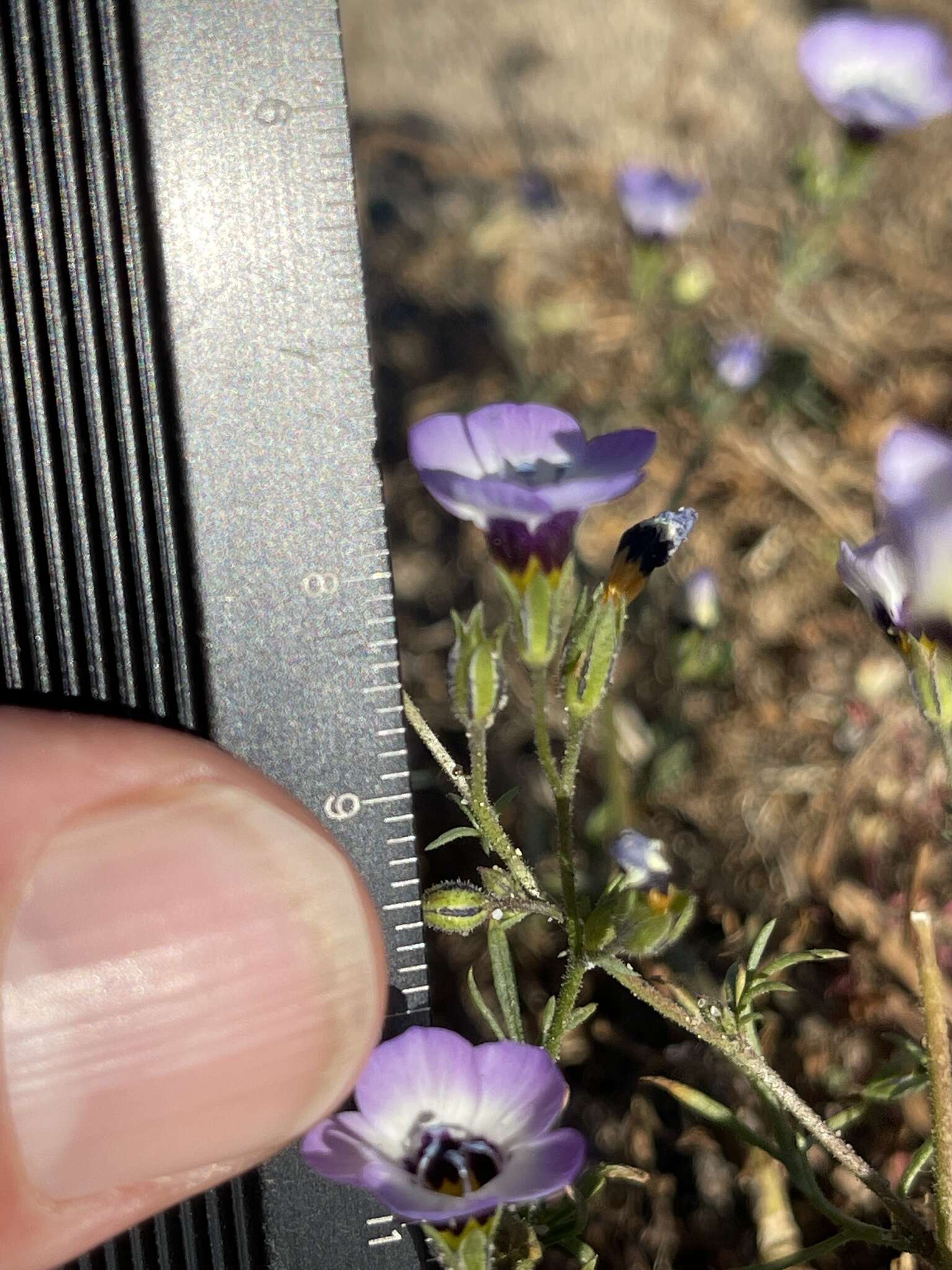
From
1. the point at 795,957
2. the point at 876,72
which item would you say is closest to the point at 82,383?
the point at 795,957

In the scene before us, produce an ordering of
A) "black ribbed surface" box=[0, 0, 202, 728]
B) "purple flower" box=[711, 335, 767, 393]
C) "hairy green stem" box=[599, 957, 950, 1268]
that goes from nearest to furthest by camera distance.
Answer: "hairy green stem" box=[599, 957, 950, 1268]
"black ribbed surface" box=[0, 0, 202, 728]
"purple flower" box=[711, 335, 767, 393]

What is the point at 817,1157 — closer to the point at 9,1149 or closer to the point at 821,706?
the point at 821,706

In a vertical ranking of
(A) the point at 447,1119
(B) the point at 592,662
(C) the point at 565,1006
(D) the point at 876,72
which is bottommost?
(A) the point at 447,1119

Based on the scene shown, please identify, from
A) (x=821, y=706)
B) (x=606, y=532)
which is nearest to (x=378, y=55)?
(x=606, y=532)

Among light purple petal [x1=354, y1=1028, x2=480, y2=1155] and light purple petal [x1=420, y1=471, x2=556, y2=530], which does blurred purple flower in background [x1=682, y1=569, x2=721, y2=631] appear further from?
light purple petal [x1=354, y1=1028, x2=480, y2=1155]

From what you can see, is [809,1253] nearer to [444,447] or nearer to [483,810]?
[483,810]

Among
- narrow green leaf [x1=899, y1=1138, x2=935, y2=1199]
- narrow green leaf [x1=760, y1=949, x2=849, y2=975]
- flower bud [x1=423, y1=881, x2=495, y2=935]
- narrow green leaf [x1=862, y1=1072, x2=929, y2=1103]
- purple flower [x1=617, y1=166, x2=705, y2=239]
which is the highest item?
purple flower [x1=617, y1=166, x2=705, y2=239]

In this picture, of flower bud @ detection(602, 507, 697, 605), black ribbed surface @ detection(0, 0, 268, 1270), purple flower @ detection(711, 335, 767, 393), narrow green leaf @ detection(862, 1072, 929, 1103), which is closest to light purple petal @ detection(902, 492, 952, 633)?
flower bud @ detection(602, 507, 697, 605)
